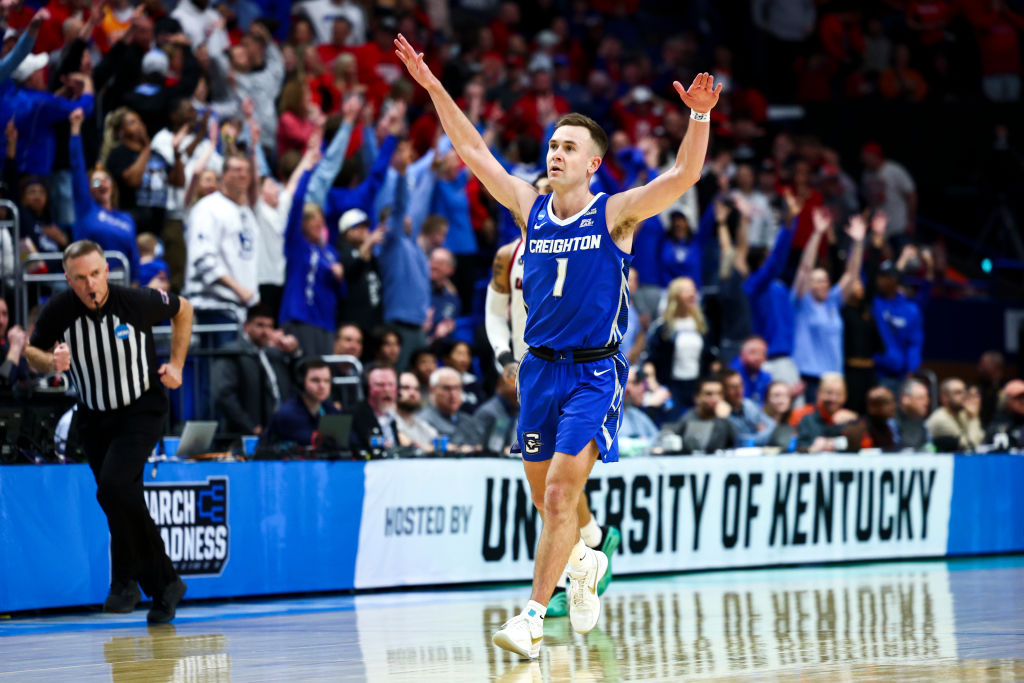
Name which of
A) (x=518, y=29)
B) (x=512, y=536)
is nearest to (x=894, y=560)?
(x=512, y=536)

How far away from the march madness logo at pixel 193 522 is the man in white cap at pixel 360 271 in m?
5.02

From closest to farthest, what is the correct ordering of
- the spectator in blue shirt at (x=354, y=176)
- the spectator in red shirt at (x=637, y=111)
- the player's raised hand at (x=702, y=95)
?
1. the player's raised hand at (x=702, y=95)
2. the spectator in blue shirt at (x=354, y=176)
3. the spectator in red shirt at (x=637, y=111)

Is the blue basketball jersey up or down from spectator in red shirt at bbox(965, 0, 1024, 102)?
down

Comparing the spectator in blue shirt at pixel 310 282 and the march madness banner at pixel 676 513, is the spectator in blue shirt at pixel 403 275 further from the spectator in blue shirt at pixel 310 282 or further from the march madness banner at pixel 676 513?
the march madness banner at pixel 676 513

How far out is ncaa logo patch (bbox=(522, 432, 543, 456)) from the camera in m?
7.37

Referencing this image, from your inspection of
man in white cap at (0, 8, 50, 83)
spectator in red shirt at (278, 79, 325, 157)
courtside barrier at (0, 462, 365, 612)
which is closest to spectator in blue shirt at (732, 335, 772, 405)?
spectator in red shirt at (278, 79, 325, 157)

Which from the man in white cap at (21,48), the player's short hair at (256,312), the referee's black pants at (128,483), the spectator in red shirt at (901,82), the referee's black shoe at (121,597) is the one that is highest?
the spectator in red shirt at (901,82)

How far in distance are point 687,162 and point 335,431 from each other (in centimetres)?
514

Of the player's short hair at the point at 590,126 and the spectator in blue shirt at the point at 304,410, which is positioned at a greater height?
the player's short hair at the point at 590,126

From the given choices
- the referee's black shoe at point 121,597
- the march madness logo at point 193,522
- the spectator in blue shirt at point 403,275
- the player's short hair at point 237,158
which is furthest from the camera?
the spectator in blue shirt at point 403,275

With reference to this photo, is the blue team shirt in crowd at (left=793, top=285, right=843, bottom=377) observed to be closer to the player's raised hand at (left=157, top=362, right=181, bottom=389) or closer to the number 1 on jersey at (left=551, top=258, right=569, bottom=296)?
the player's raised hand at (left=157, top=362, right=181, bottom=389)

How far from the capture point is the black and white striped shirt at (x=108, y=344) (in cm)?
915

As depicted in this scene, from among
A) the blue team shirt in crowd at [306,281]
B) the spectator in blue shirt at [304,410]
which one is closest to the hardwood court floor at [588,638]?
the spectator in blue shirt at [304,410]

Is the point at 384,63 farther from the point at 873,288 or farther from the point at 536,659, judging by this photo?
the point at 536,659
